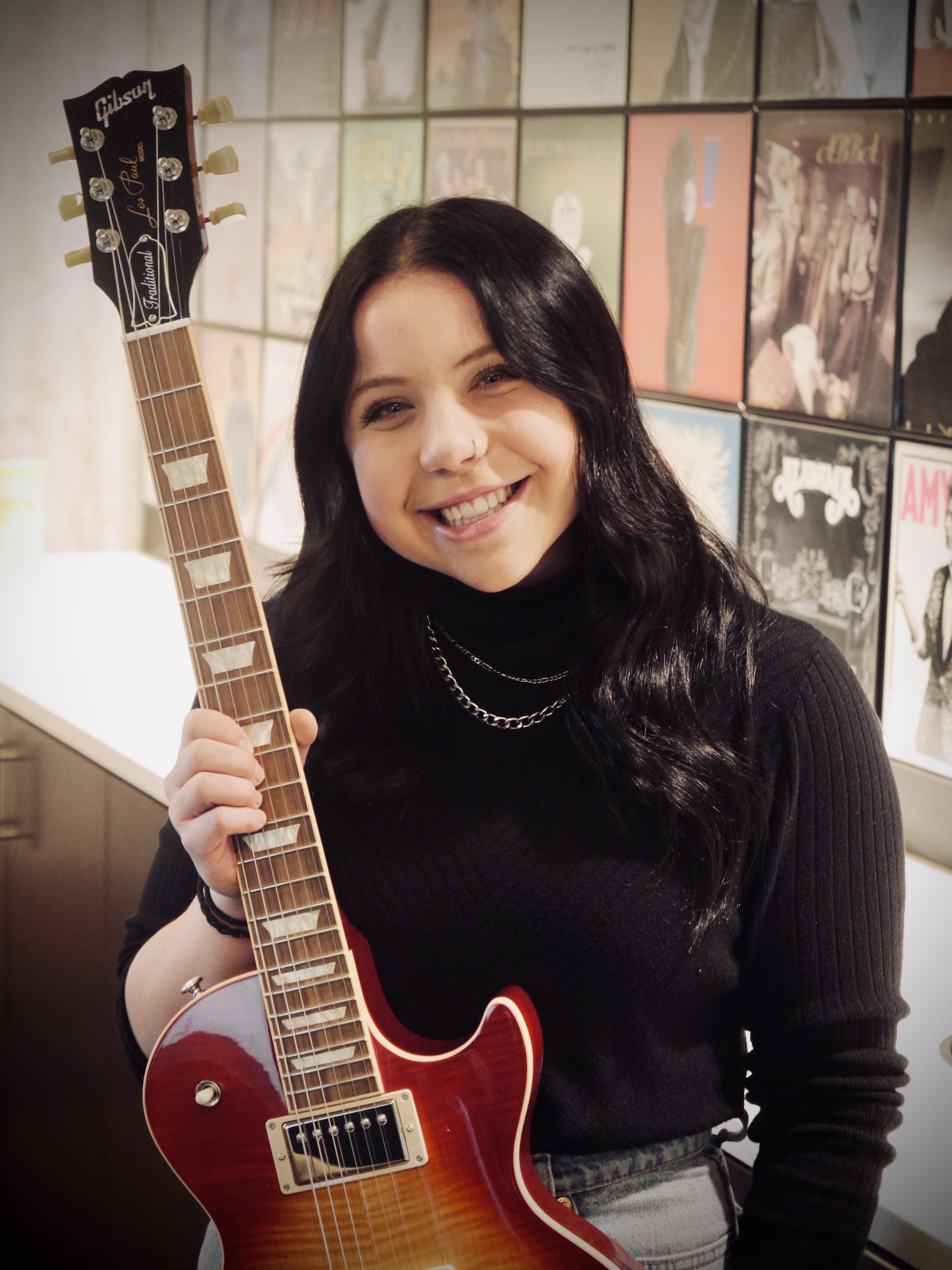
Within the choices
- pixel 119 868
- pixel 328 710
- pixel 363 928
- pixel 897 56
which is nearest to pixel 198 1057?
pixel 363 928

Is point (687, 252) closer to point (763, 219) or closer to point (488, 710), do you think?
point (763, 219)

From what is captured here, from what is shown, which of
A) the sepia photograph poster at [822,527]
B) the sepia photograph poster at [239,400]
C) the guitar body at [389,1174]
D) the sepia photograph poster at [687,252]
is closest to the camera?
the guitar body at [389,1174]

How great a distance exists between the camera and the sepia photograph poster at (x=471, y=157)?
1.88 metres

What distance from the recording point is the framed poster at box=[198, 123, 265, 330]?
2402mm

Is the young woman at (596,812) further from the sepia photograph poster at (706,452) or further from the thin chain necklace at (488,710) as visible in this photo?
the sepia photograph poster at (706,452)

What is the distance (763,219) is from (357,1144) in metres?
1.17

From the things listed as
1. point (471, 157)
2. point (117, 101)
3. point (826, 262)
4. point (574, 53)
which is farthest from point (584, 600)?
point (471, 157)

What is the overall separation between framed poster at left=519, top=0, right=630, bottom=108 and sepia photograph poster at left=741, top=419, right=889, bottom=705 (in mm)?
561

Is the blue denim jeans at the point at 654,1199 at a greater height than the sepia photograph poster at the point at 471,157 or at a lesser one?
lesser

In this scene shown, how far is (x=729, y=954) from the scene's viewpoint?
36.3 inches

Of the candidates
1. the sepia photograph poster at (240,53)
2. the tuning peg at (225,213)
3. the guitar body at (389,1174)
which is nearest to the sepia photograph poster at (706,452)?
the tuning peg at (225,213)

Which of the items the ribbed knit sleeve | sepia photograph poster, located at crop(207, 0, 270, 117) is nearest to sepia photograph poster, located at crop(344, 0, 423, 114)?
sepia photograph poster, located at crop(207, 0, 270, 117)

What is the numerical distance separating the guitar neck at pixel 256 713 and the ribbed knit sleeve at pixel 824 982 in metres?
0.32

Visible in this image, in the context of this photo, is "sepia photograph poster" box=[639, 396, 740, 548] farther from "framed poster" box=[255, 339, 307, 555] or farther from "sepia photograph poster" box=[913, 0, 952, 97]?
"framed poster" box=[255, 339, 307, 555]
